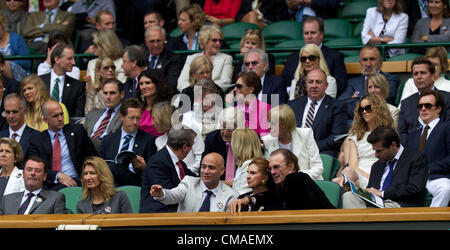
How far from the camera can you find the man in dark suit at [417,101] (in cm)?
866

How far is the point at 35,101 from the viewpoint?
981 centimetres

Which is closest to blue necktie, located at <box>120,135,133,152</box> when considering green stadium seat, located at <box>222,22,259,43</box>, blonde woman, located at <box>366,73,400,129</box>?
blonde woman, located at <box>366,73,400,129</box>

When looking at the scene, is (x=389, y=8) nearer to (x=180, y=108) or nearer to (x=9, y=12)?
(x=180, y=108)

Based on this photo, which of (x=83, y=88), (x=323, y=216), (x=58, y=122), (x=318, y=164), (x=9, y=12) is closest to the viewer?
(x=323, y=216)

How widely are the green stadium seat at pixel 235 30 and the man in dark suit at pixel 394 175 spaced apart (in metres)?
4.68

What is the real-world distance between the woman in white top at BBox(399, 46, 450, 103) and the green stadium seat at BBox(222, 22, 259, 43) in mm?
3069

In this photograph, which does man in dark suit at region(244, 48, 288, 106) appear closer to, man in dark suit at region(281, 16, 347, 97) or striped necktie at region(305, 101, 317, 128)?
man in dark suit at region(281, 16, 347, 97)

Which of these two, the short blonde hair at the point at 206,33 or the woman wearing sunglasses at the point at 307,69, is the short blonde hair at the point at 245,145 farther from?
the short blonde hair at the point at 206,33

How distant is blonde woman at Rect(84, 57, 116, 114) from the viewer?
10.3 metres

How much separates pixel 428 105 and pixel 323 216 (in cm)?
314

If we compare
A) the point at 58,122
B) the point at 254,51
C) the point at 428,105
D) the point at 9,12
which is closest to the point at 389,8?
the point at 254,51

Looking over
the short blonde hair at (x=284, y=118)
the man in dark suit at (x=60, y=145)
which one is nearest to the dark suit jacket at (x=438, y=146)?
the short blonde hair at (x=284, y=118)

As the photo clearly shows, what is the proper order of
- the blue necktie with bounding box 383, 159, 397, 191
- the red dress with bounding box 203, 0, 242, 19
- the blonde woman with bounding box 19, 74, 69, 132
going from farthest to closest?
the red dress with bounding box 203, 0, 242, 19, the blonde woman with bounding box 19, 74, 69, 132, the blue necktie with bounding box 383, 159, 397, 191
